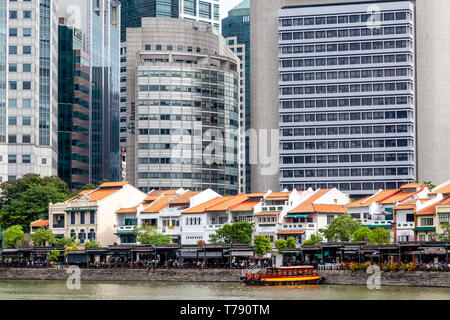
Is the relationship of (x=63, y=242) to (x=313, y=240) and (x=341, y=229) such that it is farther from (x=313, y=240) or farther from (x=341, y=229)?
(x=341, y=229)

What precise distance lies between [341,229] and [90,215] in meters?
44.9

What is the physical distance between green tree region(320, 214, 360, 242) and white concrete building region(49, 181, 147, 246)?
40253mm

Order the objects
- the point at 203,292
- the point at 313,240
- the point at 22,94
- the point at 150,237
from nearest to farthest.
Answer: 1. the point at 203,292
2. the point at 313,240
3. the point at 150,237
4. the point at 22,94

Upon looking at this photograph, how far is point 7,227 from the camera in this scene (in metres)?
152

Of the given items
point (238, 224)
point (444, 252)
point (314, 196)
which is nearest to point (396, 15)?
point (314, 196)

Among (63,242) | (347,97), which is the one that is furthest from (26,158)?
(347,97)

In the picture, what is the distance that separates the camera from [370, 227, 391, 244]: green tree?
111188 mm

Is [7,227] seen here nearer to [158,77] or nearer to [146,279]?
[146,279]

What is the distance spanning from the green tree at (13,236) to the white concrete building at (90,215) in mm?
6322

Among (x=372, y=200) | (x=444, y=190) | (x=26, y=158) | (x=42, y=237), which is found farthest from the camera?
(x=26, y=158)

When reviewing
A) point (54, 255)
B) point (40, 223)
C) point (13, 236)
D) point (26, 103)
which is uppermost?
point (26, 103)

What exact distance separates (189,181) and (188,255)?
75951 mm

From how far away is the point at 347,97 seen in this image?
A: 193 m

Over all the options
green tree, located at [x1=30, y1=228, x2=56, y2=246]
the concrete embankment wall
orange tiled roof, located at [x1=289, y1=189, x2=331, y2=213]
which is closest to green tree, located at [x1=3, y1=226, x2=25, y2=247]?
green tree, located at [x1=30, y1=228, x2=56, y2=246]
